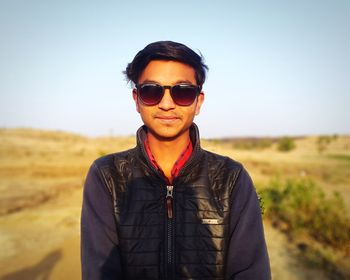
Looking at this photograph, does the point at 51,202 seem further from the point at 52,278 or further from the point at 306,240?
the point at 306,240

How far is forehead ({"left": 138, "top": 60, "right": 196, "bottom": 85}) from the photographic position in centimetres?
206

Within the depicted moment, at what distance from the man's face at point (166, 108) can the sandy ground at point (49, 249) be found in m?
4.85

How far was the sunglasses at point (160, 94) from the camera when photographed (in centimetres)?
203

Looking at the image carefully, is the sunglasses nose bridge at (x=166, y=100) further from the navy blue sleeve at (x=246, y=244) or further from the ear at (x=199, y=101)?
the navy blue sleeve at (x=246, y=244)

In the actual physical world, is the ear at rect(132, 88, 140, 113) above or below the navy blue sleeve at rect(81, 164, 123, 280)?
above

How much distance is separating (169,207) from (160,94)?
691 millimetres

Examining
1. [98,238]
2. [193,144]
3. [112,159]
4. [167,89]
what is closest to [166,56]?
[167,89]

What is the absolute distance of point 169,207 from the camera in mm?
1875

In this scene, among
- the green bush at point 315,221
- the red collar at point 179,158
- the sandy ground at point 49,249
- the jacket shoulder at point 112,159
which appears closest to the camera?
the jacket shoulder at point 112,159

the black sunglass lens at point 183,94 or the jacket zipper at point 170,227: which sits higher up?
the black sunglass lens at point 183,94

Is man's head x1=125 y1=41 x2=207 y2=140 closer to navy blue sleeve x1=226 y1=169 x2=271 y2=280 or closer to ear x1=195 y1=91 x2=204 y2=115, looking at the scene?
ear x1=195 y1=91 x2=204 y2=115

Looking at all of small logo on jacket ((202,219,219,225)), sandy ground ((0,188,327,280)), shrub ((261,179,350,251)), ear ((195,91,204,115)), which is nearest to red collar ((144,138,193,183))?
ear ((195,91,204,115))

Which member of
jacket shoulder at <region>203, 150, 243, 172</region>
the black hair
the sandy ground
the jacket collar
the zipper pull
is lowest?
the sandy ground

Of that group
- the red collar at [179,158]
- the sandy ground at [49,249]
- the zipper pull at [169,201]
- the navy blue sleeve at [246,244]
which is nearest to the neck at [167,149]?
the red collar at [179,158]
